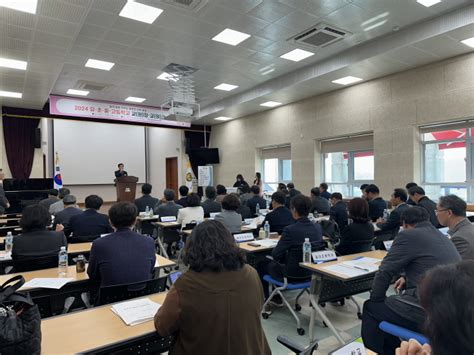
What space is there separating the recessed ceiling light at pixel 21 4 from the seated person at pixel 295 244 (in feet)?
13.6

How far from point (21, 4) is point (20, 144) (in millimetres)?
6651

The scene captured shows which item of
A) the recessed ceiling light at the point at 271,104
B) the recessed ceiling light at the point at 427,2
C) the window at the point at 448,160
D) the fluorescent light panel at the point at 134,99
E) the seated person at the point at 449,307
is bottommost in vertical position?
the seated person at the point at 449,307

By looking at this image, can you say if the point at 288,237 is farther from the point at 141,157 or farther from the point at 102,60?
the point at 141,157

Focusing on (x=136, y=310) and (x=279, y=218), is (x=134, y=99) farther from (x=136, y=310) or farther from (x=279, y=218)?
(x=136, y=310)

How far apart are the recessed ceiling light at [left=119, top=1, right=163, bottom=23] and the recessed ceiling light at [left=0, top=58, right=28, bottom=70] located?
7.97ft

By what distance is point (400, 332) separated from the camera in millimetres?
1918

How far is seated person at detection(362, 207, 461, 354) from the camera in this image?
79.7 inches

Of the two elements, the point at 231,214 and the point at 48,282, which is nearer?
the point at 48,282

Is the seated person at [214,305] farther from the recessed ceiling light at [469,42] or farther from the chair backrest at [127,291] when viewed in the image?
the recessed ceiling light at [469,42]

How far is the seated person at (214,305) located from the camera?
128cm

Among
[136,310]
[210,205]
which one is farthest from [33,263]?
[210,205]

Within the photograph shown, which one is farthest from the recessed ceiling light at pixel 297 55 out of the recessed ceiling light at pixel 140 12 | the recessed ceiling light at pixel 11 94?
the recessed ceiling light at pixel 11 94

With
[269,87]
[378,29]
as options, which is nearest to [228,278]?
[378,29]

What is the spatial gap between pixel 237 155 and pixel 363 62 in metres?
6.40
